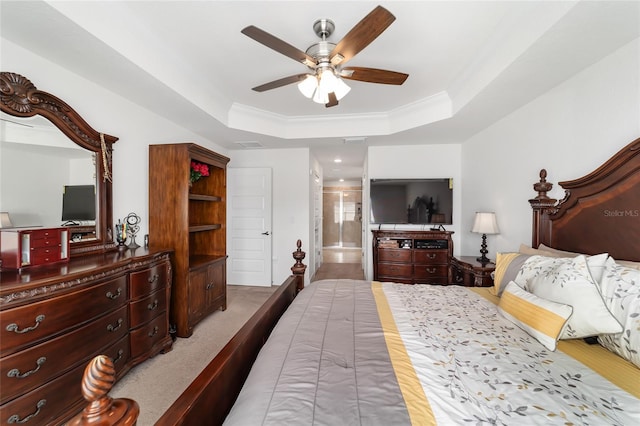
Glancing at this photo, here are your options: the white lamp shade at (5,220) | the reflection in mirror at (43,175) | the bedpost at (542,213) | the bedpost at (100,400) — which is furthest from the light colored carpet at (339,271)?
the bedpost at (100,400)

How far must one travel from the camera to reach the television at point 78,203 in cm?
204

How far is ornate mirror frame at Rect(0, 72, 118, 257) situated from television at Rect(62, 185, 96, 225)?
0.17 feet

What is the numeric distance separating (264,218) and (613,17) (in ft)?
13.8

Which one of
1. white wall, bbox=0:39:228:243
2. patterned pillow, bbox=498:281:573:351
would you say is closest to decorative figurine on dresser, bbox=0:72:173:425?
white wall, bbox=0:39:228:243

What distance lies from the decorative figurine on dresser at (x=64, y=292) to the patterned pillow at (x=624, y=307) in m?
2.70

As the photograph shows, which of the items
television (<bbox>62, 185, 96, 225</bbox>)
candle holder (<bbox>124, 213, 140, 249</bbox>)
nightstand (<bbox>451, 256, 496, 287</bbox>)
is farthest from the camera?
nightstand (<bbox>451, 256, 496, 287</bbox>)

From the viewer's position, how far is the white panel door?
179 inches

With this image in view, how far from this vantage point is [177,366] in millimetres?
2186

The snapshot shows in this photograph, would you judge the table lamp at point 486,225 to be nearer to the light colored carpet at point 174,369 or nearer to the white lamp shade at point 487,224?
the white lamp shade at point 487,224

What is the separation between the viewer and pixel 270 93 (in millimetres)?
3023

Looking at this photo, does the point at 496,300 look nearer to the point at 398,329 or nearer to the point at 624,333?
the point at 624,333

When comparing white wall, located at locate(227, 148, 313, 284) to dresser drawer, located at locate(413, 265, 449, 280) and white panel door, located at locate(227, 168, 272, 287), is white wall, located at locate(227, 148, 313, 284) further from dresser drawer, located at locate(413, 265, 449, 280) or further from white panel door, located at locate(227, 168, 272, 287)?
dresser drawer, located at locate(413, 265, 449, 280)

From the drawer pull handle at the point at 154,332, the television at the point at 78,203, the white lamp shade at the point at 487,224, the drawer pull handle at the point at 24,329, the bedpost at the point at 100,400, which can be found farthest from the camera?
the white lamp shade at the point at 487,224

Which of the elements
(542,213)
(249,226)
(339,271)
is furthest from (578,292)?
(339,271)
